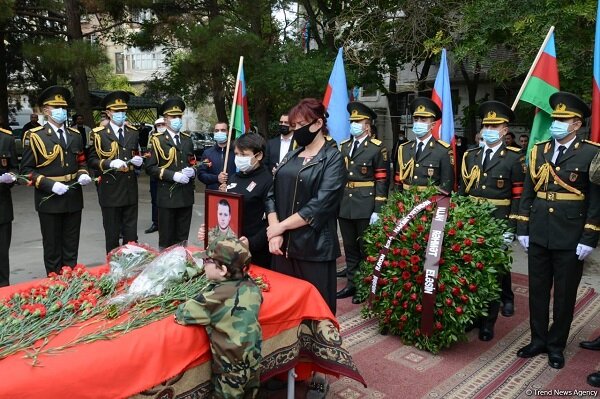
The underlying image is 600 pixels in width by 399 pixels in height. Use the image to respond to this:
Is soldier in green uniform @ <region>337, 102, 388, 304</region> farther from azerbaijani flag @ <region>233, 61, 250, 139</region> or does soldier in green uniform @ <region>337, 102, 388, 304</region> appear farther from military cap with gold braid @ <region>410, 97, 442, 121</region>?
azerbaijani flag @ <region>233, 61, 250, 139</region>

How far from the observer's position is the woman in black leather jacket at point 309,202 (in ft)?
10.7

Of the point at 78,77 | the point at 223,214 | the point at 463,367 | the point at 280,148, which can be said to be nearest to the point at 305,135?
the point at 223,214

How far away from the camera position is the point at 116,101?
5809mm

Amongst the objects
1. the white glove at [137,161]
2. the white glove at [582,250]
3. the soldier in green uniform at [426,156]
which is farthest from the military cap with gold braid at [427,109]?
the white glove at [137,161]

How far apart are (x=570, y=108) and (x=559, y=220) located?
32.9 inches

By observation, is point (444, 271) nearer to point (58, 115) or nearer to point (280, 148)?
point (280, 148)

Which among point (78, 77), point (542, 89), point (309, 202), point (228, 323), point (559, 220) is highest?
point (78, 77)

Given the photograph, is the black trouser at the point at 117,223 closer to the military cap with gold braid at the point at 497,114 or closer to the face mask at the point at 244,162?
the face mask at the point at 244,162

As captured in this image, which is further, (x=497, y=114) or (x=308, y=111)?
(x=497, y=114)

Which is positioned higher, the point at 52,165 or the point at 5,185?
the point at 52,165

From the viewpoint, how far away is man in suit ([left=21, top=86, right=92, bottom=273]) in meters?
5.15

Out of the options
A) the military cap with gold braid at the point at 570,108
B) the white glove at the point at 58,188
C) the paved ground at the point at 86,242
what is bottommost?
the paved ground at the point at 86,242

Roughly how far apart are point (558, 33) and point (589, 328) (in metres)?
3.75

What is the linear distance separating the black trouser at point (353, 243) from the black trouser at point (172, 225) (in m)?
1.98
